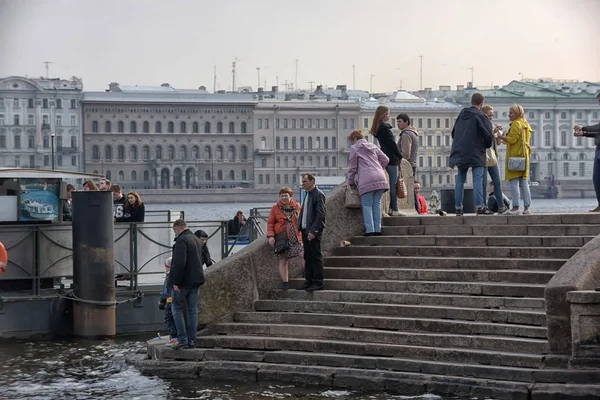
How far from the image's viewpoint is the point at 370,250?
12117mm

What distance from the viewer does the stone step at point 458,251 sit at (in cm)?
1108

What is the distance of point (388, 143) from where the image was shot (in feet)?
42.4

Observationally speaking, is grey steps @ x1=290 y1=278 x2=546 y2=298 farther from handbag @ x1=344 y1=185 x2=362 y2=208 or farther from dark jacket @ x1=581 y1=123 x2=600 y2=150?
dark jacket @ x1=581 y1=123 x2=600 y2=150

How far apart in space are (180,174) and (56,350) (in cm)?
11692

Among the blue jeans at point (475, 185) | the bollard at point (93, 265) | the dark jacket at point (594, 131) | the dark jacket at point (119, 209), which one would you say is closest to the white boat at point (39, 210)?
the dark jacket at point (119, 209)

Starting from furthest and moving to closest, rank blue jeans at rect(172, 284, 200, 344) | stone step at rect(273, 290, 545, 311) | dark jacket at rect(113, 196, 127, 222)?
dark jacket at rect(113, 196, 127, 222) → blue jeans at rect(172, 284, 200, 344) → stone step at rect(273, 290, 545, 311)

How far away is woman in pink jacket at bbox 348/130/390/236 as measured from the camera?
40.3 feet

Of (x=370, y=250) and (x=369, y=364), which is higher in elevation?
(x=370, y=250)

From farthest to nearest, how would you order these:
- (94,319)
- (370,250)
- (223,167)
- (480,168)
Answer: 1. (223,167)
2. (94,319)
3. (480,168)
4. (370,250)

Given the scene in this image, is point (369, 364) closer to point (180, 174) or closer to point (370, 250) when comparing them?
point (370, 250)

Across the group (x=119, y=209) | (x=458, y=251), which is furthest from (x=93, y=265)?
(x=458, y=251)

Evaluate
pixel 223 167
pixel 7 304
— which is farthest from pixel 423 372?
pixel 223 167

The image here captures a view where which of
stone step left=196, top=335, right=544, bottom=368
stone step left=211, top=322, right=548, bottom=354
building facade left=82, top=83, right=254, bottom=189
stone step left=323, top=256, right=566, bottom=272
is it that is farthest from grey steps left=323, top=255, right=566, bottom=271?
building facade left=82, top=83, right=254, bottom=189

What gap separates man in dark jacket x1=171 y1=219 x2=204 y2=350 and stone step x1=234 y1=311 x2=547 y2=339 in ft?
1.81
